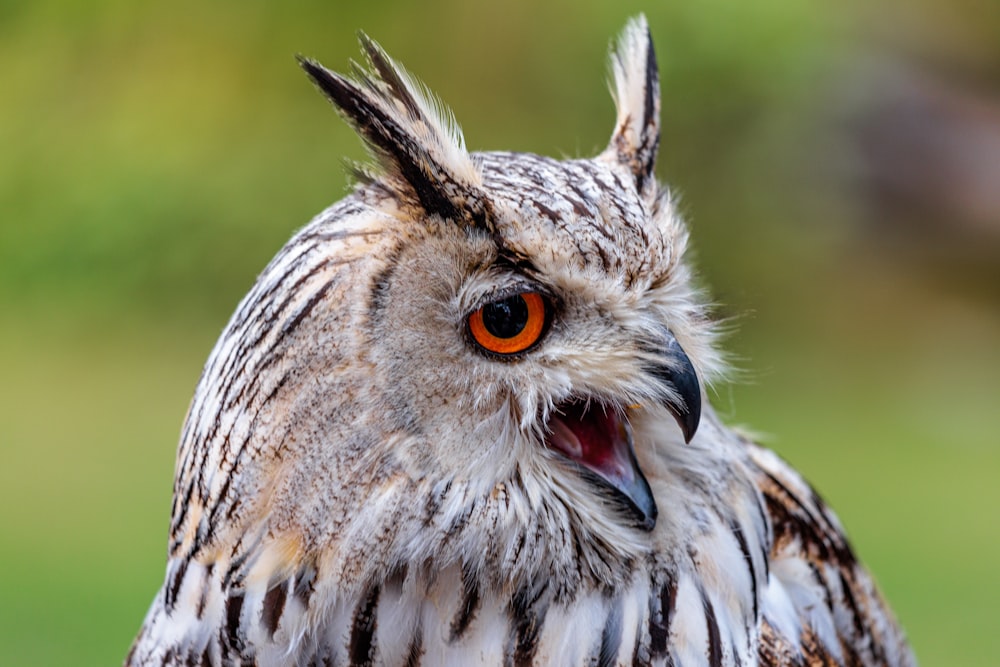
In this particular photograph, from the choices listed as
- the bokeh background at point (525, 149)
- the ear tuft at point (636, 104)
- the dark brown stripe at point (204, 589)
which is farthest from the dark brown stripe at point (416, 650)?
the bokeh background at point (525, 149)

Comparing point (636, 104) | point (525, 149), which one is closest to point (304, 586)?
point (636, 104)

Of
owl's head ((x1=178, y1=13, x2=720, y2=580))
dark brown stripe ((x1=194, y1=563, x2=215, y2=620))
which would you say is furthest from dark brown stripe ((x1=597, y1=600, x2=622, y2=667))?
dark brown stripe ((x1=194, y1=563, x2=215, y2=620))

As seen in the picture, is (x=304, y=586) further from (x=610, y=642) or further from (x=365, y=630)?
(x=610, y=642)

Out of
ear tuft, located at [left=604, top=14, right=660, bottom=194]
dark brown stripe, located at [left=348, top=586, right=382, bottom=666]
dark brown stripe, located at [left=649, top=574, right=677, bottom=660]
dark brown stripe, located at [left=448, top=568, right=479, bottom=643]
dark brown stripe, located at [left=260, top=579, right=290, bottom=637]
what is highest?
ear tuft, located at [left=604, top=14, right=660, bottom=194]

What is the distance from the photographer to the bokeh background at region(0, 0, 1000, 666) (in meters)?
5.66

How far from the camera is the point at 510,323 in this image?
132 centimetres

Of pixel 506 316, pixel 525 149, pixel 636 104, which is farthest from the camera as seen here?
pixel 525 149

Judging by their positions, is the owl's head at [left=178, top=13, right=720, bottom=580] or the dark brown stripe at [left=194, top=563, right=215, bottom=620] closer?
the owl's head at [left=178, top=13, right=720, bottom=580]

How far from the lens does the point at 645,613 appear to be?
4.69ft

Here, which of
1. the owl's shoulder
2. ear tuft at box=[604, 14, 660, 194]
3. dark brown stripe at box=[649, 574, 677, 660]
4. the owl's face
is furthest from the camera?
the owl's shoulder

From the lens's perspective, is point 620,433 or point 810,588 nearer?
point 620,433

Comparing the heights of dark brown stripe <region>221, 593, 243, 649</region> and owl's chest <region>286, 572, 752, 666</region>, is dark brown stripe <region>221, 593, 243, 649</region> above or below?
below

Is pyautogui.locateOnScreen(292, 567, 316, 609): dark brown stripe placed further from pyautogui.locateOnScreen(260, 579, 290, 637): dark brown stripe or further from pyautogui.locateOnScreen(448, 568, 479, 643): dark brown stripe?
→ pyautogui.locateOnScreen(448, 568, 479, 643): dark brown stripe

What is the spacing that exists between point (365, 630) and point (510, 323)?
40cm
